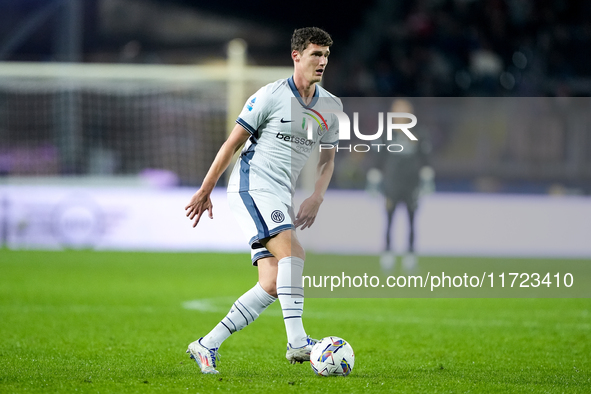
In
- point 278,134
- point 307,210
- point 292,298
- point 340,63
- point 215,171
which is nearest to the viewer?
point 215,171

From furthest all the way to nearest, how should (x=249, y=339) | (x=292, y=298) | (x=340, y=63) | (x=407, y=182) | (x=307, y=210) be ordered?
1. (x=340, y=63)
2. (x=407, y=182)
3. (x=249, y=339)
4. (x=307, y=210)
5. (x=292, y=298)

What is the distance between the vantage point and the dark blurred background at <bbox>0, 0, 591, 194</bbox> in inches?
566

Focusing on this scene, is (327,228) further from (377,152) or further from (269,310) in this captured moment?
(269,310)

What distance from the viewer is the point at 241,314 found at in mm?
4754

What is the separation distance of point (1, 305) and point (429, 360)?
15.2 ft

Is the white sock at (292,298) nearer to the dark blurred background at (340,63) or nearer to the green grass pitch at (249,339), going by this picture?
the green grass pitch at (249,339)

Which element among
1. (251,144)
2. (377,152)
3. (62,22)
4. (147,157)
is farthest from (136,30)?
(251,144)

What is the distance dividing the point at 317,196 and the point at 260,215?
1.61 feet

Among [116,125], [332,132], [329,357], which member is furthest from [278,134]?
[116,125]

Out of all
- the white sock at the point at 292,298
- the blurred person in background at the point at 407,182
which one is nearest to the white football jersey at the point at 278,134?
the white sock at the point at 292,298

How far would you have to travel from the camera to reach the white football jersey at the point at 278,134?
4688 millimetres

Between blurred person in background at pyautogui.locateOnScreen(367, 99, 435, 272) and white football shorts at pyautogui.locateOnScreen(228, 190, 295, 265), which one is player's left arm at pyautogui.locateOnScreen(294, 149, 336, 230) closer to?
white football shorts at pyautogui.locateOnScreen(228, 190, 295, 265)

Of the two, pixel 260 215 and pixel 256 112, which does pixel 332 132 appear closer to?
pixel 256 112

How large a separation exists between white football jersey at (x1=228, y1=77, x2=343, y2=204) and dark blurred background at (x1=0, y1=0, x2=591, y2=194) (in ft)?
31.3
